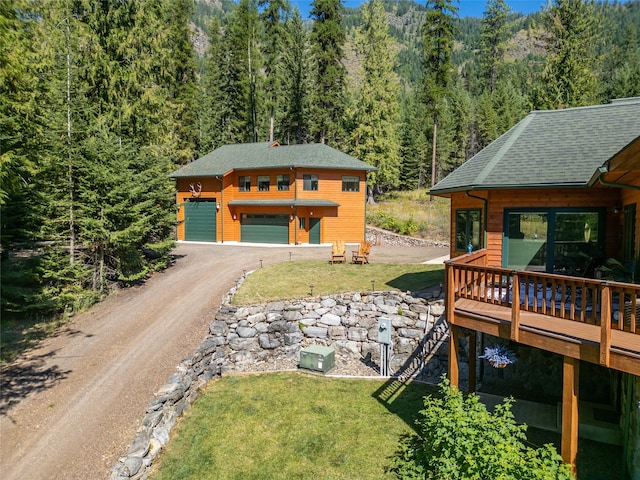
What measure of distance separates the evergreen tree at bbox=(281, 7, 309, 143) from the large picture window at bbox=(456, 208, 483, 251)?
3022 cm

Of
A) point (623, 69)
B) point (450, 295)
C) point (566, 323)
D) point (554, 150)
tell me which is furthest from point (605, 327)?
point (623, 69)

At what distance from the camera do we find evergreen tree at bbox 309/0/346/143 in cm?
3494

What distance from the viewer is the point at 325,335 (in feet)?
43.0

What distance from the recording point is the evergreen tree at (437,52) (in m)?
32.7

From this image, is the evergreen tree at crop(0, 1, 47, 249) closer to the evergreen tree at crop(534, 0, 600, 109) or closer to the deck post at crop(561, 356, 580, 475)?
the deck post at crop(561, 356, 580, 475)

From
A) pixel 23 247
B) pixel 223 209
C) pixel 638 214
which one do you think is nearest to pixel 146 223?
pixel 23 247

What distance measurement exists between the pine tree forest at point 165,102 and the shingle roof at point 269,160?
3.90m

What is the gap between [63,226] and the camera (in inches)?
537

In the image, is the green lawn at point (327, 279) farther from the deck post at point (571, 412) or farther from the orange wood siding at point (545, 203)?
the deck post at point (571, 412)

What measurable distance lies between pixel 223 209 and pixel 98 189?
13.3m

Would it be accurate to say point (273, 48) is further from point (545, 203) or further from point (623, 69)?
point (623, 69)

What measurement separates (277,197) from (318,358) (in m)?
16.4

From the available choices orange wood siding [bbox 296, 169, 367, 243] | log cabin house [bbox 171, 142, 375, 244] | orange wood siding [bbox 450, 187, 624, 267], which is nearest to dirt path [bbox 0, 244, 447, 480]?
orange wood siding [bbox 450, 187, 624, 267]

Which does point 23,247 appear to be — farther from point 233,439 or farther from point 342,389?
point 342,389
